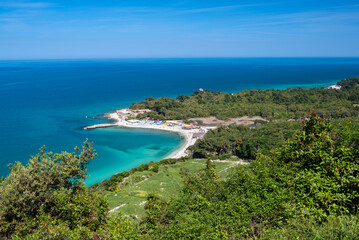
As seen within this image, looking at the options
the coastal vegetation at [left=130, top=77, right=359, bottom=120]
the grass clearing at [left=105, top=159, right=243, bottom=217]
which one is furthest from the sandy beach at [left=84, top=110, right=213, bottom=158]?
the grass clearing at [left=105, top=159, right=243, bottom=217]

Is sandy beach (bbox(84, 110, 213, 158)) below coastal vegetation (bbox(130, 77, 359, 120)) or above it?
below

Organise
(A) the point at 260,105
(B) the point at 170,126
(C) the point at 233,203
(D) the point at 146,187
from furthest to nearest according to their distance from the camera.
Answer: (A) the point at 260,105
(B) the point at 170,126
(D) the point at 146,187
(C) the point at 233,203

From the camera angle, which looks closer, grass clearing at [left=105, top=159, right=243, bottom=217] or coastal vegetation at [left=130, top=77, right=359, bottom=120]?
grass clearing at [left=105, top=159, right=243, bottom=217]

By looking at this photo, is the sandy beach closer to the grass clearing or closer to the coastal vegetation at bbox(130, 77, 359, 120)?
the coastal vegetation at bbox(130, 77, 359, 120)

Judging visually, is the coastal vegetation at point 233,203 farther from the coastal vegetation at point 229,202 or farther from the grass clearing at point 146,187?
the grass clearing at point 146,187

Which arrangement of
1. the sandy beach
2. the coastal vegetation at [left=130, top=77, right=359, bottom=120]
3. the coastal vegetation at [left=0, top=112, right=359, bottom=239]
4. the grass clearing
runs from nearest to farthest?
the coastal vegetation at [left=0, top=112, right=359, bottom=239], the grass clearing, the sandy beach, the coastal vegetation at [left=130, top=77, right=359, bottom=120]

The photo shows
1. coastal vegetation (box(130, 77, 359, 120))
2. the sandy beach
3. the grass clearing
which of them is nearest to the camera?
the grass clearing

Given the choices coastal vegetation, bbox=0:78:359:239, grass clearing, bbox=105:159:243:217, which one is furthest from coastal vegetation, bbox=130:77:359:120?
coastal vegetation, bbox=0:78:359:239

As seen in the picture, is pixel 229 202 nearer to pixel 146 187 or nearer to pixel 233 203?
pixel 233 203

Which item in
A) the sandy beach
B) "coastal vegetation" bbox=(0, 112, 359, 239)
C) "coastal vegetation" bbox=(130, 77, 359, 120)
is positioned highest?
"coastal vegetation" bbox=(0, 112, 359, 239)

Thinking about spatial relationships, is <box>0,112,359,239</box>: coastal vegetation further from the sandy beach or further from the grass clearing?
the sandy beach

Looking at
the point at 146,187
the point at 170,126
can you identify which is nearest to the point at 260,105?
the point at 170,126

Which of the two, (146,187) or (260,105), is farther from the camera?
(260,105)

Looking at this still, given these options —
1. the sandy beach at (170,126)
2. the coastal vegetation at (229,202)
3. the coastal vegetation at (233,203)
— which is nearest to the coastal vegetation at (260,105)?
the sandy beach at (170,126)
